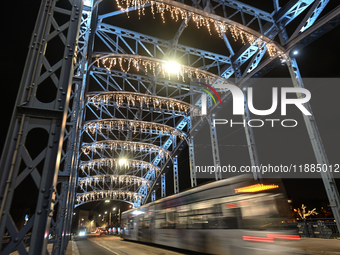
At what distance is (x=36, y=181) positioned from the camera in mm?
2641

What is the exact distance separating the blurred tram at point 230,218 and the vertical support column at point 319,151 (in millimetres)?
4263

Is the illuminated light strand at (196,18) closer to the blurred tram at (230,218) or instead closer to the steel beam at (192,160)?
the blurred tram at (230,218)

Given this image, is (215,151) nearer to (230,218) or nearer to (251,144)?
(251,144)

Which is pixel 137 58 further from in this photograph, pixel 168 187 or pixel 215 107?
pixel 168 187

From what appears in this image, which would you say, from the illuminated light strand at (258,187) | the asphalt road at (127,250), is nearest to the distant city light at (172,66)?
the illuminated light strand at (258,187)

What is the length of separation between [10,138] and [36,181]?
0.64 m

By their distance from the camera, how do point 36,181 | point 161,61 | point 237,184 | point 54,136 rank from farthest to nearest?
point 161,61, point 237,184, point 54,136, point 36,181

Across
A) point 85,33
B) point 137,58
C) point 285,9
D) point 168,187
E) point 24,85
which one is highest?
point 285,9

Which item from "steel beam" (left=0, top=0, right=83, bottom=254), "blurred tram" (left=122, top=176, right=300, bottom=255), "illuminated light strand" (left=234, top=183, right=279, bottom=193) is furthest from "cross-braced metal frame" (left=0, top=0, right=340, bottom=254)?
"blurred tram" (left=122, top=176, right=300, bottom=255)

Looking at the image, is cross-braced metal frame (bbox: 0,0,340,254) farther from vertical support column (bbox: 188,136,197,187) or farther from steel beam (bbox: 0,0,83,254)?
vertical support column (bbox: 188,136,197,187)

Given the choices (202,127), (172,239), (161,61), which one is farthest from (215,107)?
(172,239)

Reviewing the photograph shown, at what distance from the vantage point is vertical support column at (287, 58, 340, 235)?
8.95m

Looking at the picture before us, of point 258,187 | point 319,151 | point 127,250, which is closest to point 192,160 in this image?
point 127,250

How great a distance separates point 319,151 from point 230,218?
19.0ft
